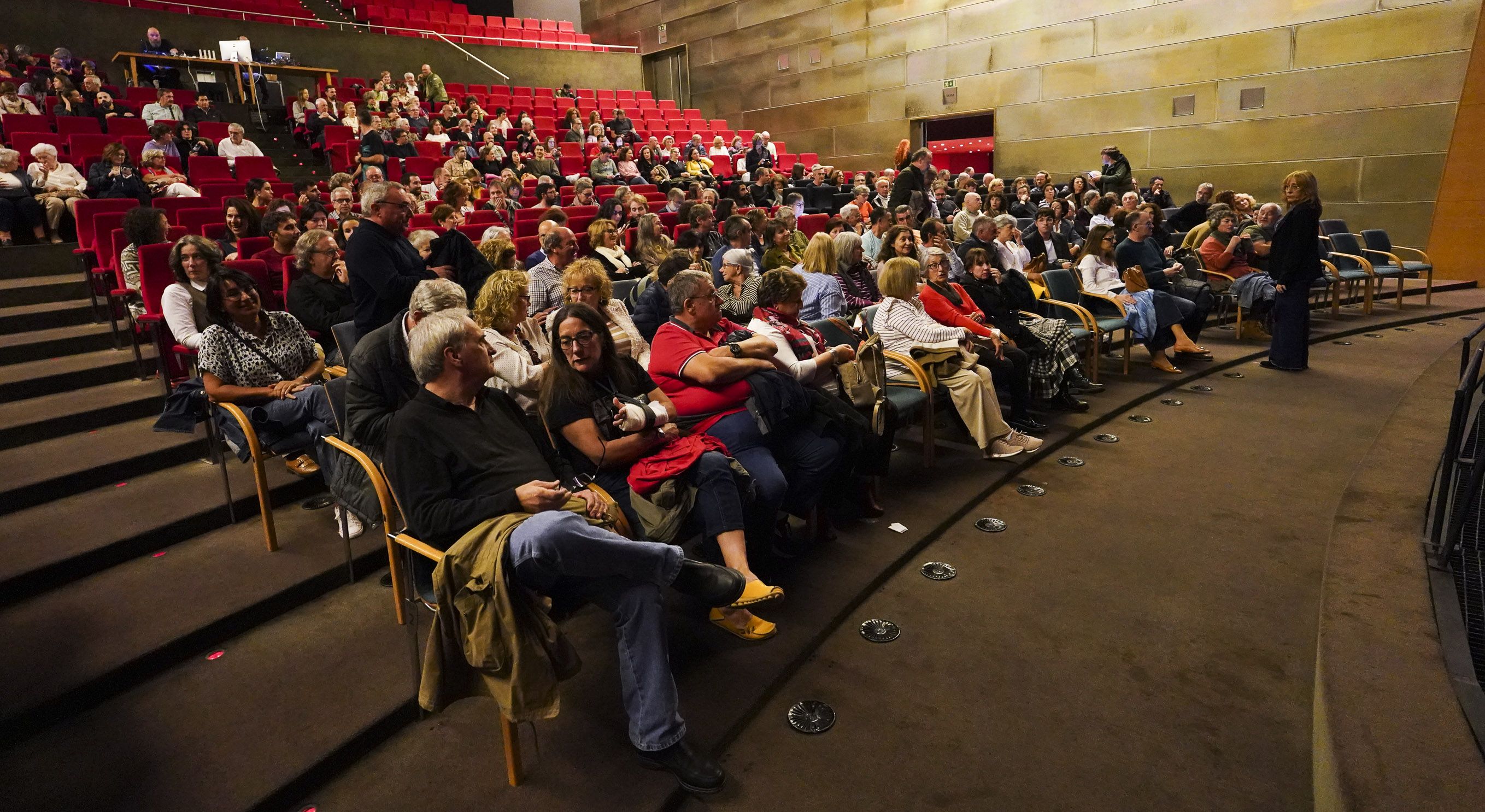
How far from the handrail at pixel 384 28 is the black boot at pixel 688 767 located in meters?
11.3

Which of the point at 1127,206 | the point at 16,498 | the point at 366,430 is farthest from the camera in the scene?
the point at 1127,206

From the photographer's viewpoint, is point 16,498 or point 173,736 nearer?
point 173,736

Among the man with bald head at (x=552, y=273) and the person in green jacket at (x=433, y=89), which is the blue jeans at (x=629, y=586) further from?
the person in green jacket at (x=433, y=89)

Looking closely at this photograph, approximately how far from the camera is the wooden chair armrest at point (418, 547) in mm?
1708

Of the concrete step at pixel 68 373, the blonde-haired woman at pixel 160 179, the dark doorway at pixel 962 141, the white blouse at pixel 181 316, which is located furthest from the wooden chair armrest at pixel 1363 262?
the blonde-haired woman at pixel 160 179

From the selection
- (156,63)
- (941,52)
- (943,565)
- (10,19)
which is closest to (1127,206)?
(941,52)

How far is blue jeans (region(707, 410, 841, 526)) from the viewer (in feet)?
8.22

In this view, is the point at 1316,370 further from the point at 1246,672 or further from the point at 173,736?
the point at 173,736

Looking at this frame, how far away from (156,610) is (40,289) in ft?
11.3

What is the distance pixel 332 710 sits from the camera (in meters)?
1.86

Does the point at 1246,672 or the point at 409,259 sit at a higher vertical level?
the point at 409,259

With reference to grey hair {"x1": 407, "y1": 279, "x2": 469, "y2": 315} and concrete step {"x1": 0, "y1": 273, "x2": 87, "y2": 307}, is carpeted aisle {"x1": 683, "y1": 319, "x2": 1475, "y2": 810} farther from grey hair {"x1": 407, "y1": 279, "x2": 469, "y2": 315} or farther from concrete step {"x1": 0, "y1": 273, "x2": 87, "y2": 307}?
concrete step {"x1": 0, "y1": 273, "x2": 87, "y2": 307}

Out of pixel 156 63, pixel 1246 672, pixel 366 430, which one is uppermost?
pixel 156 63

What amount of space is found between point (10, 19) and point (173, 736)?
10.8 m
